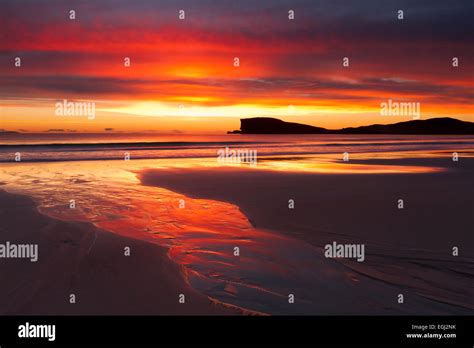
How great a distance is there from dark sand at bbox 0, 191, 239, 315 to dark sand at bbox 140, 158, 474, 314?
2702mm

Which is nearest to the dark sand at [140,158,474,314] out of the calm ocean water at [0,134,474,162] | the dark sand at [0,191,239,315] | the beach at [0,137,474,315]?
the beach at [0,137,474,315]

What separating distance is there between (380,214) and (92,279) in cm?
675

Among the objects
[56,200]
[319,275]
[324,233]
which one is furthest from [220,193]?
[319,275]

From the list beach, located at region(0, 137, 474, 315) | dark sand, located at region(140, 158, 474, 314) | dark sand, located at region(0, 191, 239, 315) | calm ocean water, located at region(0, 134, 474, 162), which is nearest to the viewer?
dark sand, located at region(0, 191, 239, 315)

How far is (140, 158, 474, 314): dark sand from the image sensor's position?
646cm

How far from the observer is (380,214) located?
34.1 ft

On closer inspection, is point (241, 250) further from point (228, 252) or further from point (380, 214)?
point (380, 214)

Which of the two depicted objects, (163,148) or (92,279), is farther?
(163,148)

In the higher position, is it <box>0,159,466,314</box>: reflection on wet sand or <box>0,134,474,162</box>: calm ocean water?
<box>0,134,474,162</box>: calm ocean water

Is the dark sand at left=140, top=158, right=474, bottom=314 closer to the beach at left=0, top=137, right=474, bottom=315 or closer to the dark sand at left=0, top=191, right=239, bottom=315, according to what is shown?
the beach at left=0, top=137, right=474, bottom=315

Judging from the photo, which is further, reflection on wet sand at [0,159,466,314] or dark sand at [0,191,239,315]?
reflection on wet sand at [0,159,466,314]

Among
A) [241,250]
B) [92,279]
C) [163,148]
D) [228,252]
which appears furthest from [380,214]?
[163,148]

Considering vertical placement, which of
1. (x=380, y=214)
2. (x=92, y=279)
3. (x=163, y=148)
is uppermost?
(x=163, y=148)

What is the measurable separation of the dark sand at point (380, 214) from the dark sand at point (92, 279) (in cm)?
270
